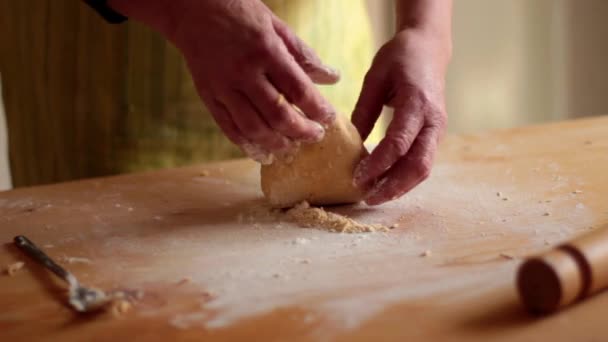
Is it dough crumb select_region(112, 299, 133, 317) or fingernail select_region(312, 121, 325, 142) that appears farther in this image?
fingernail select_region(312, 121, 325, 142)

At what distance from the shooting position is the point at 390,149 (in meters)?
1.09

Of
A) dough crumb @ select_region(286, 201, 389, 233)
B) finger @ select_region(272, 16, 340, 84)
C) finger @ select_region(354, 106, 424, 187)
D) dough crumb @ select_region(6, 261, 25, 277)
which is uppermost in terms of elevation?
finger @ select_region(272, 16, 340, 84)

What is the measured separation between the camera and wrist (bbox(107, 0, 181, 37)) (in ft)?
3.39

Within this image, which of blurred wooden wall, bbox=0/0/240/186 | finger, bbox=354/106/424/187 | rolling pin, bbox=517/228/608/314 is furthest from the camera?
blurred wooden wall, bbox=0/0/240/186

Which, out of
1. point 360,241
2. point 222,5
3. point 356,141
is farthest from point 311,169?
point 222,5

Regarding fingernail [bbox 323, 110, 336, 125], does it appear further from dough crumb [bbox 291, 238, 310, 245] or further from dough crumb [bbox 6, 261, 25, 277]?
dough crumb [bbox 6, 261, 25, 277]

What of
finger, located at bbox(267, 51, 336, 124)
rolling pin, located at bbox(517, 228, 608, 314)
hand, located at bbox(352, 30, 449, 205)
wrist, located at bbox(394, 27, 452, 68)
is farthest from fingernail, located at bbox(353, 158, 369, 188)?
rolling pin, located at bbox(517, 228, 608, 314)

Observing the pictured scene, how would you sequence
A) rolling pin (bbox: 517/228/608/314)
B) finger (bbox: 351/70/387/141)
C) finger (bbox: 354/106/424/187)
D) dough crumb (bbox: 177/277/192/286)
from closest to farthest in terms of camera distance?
rolling pin (bbox: 517/228/608/314) → dough crumb (bbox: 177/277/192/286) → finger (bbox: 354/106/424/187) → finger (bbox: 351/70/387/141)

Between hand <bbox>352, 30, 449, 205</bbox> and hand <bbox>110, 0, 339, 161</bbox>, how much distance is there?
0.11 metres

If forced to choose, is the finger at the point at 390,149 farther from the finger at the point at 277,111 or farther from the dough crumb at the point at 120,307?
the dough crumb at the point at 120,307

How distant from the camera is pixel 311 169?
1.13 m

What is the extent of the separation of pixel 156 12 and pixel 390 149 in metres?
0.39

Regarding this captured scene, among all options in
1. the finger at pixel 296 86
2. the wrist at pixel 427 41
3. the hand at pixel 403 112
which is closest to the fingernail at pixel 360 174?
the hand at pixel 403 112

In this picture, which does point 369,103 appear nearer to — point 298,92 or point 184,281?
point 298,92
